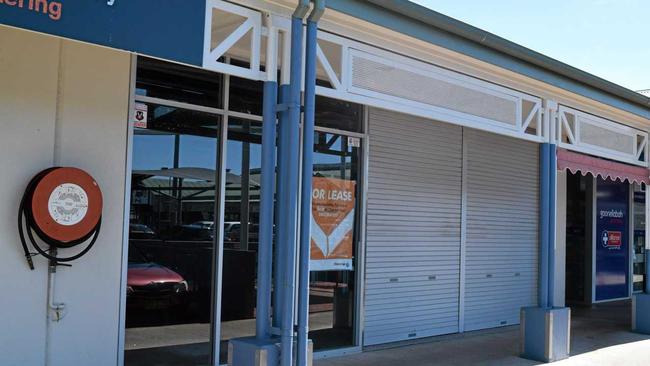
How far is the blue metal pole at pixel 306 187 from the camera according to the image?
16.1 feet

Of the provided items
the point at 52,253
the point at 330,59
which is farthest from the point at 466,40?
the point at 52,253

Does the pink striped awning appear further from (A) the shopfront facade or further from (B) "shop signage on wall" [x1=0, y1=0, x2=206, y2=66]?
(B) "shop signage on wall" [x1=0, y1=0, x2=206, y2=66]

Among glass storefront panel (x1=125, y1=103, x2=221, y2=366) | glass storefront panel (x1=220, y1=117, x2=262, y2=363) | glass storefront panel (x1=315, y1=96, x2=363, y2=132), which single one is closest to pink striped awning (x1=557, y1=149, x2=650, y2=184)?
glass storefront panel (x1=315, y1=96, x2=363, y2=132)

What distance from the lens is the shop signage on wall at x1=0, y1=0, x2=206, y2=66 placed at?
3852 millimetres

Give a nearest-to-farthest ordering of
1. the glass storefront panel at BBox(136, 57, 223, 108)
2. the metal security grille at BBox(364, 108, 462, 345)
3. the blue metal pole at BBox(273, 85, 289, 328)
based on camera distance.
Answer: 1. the blue metal pole at BBox(273, 85, 289, 328)
2. the glass storefront panel at BBox(136, 57, 223, 108)
3. the metal security grille at BBox(364, 108, 462, 345)

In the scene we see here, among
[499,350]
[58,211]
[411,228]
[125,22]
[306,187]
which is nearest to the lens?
[125,22]

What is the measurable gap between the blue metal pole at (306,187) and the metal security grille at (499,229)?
199 inches

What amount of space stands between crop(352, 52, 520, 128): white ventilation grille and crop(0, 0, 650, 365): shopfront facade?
0.02m

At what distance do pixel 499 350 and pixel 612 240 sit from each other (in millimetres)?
7178

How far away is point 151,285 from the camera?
6.27 metres

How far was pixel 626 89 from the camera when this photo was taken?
9.00 metres

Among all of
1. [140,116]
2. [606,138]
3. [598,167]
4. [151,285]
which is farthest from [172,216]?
[606,138]

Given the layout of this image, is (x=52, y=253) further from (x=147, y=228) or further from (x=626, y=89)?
(x=626, y=89)

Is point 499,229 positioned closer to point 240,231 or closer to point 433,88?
point 433,88
